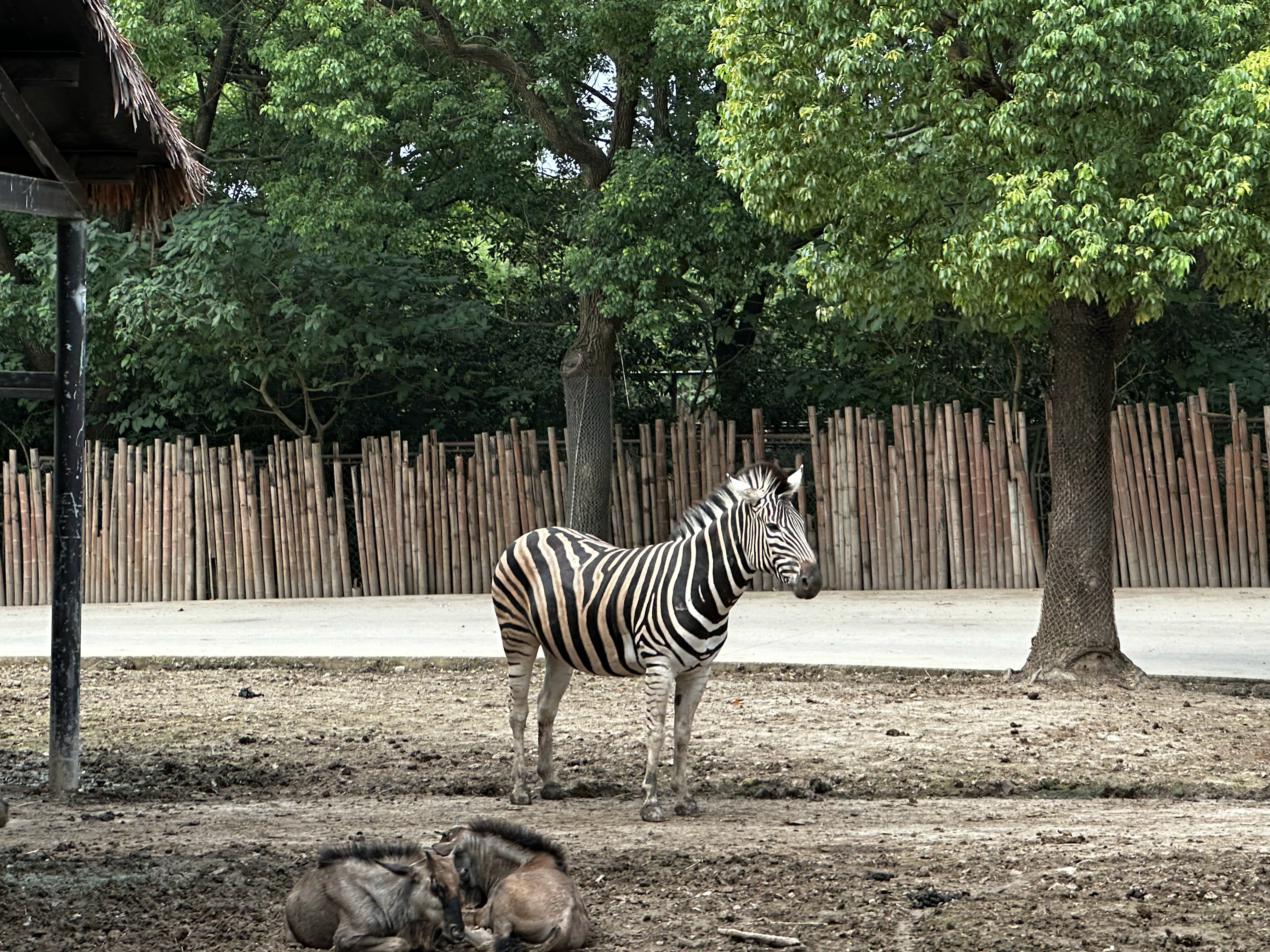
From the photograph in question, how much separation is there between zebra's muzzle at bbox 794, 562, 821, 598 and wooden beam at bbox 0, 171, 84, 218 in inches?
153

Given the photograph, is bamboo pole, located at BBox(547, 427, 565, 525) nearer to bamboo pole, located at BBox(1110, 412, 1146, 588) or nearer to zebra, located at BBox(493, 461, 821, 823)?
bamboo pole, located at BBox(1110, 412, 1146, 588)

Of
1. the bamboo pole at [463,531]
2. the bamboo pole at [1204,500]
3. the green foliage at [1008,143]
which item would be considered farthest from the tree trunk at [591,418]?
the bamboo pole at [1204,500]

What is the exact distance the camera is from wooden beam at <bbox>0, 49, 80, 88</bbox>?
6934mm

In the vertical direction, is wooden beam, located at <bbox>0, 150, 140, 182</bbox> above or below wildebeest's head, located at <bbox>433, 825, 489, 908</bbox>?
above

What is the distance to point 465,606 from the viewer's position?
1503cm

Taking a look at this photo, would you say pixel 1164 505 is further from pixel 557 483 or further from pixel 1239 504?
pixel 557 483

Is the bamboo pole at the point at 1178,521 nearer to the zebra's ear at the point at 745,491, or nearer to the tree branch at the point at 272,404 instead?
the zebra's ear at the point at 745,491

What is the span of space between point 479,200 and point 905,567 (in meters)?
6.83

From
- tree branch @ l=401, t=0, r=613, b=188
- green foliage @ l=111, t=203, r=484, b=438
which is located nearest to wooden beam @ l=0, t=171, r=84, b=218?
green foliage @ l=111, t=203, r=484, b=438

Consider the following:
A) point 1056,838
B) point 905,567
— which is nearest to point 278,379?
point 905,567

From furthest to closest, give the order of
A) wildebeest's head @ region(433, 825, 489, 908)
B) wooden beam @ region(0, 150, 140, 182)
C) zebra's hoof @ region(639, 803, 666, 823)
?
wooden beam @ region(0, 150, 140, 182) < zebra's hoof @ region(639, 803, 666, 823) < wildebeest's head @ region(433, 825, 489, 908)

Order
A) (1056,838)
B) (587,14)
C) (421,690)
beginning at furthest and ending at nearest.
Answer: (587,14) < (421,690) < (1056,838)

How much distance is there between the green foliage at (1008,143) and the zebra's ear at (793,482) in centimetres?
284

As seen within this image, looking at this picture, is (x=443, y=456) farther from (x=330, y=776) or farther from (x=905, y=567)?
(x=330, y=776)
